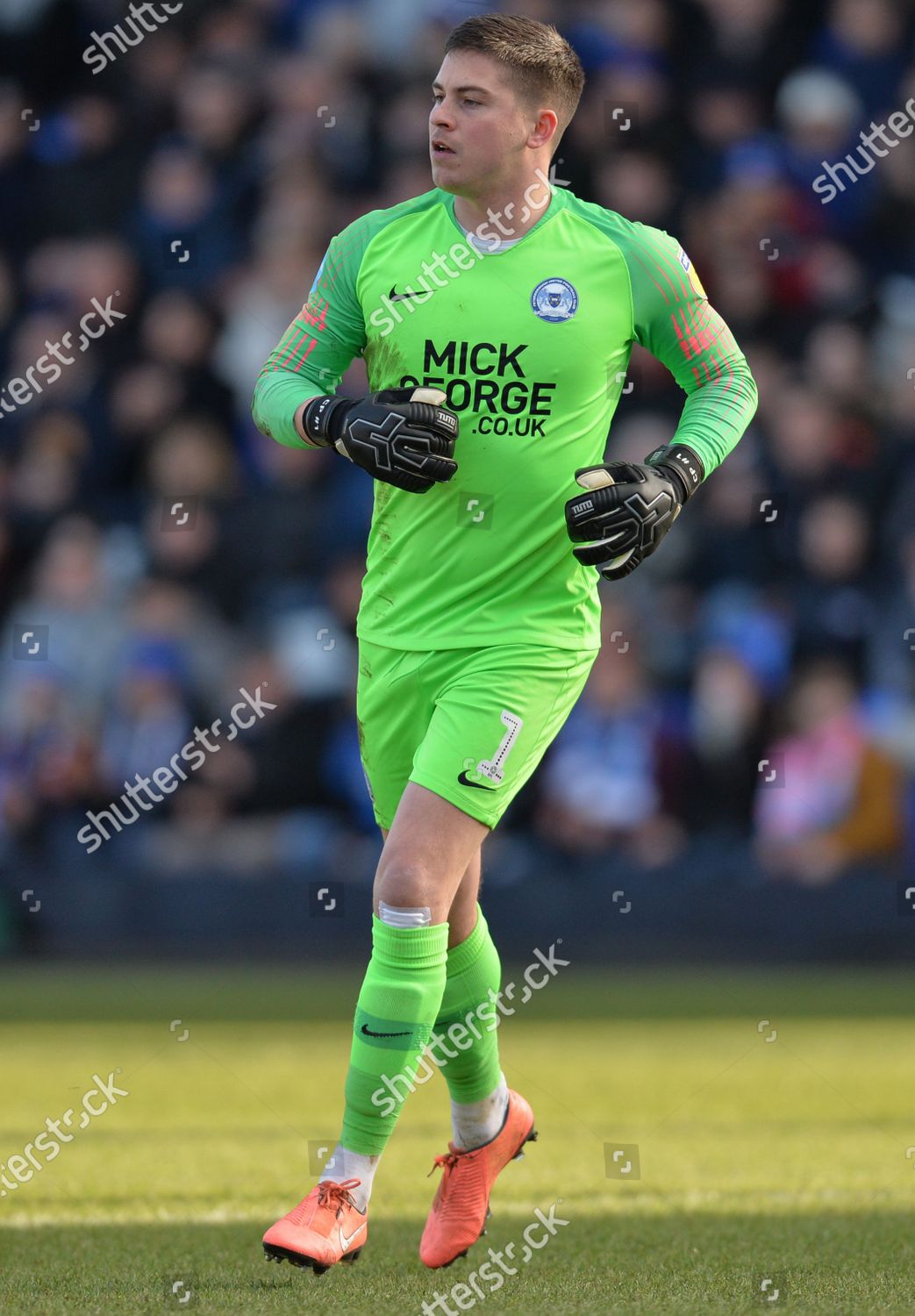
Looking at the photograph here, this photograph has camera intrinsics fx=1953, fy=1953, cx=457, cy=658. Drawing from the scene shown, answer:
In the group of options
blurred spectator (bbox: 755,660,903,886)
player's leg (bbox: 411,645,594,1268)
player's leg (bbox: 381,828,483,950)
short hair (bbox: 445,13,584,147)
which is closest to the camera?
player's leg (bbox: 411,645,594,1268)

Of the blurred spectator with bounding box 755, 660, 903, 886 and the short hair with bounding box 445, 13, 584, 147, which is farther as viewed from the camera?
the blurred spectator with bounding box 755, 660, 903, 886

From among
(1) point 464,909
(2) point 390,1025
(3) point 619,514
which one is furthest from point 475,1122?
(3) point 619,514

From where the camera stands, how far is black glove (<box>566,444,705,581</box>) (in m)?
4.13

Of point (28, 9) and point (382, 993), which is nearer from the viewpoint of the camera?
point (382, 993)

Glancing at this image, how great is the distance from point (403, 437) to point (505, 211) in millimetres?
691

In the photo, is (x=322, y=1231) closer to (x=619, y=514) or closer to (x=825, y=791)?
(x=619, y=514)

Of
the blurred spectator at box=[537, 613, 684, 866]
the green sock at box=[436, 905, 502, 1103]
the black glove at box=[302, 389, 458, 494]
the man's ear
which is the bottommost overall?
the blurred spectator at box=[537, 613, 684, 866]

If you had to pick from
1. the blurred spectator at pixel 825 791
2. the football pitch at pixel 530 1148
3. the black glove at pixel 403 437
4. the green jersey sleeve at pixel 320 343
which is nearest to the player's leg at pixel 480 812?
the football pitch at pixel 530 1148

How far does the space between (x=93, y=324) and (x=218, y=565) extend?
1.98 metres

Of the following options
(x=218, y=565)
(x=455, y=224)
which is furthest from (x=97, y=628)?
(x=455, y=224)

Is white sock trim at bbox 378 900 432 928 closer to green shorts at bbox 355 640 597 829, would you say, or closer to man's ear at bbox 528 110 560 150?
green shorts at bbox 355 640 597 829

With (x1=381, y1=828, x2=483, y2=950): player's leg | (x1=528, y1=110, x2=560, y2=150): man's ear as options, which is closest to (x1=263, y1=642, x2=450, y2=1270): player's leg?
(x1=381, y1=828, x2=483, y2=950): player's leg

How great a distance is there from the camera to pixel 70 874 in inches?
412

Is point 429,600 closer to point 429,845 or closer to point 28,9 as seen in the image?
point 429,845
